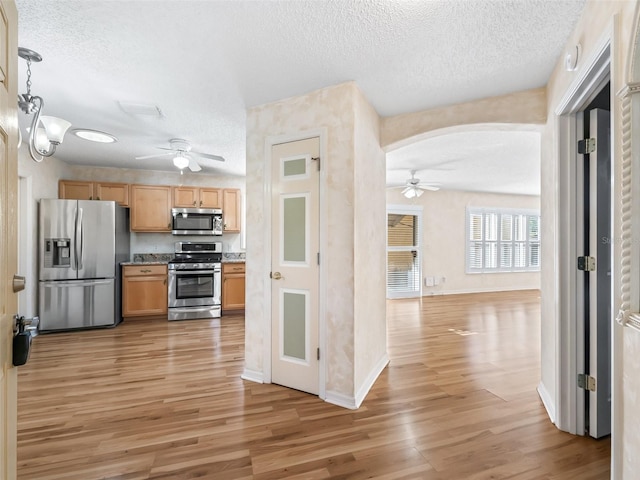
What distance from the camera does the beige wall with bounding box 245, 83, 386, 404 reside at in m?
2.37

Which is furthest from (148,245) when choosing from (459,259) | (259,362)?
(459,259)

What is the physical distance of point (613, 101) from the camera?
3.96 feet

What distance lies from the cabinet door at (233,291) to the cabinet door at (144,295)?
2.99 feet

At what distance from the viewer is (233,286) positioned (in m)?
5.24

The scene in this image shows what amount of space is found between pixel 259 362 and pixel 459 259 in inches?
240

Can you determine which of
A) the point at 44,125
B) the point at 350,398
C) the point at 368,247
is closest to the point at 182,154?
the point at 44,125

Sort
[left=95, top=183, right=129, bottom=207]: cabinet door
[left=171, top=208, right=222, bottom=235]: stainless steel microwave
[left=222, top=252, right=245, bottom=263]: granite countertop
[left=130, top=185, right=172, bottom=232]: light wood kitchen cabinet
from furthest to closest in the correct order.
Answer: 1. [left=222, top=252, right=245, bottom=263]: granite countertop
2. [left=171, top=208, right=222, bottom=235]: stainless steel microwave
3. [left=130, top=185, right=172, bottom=232]: light wood kitchen cabinet
4. [left=95, top=183, right=129, bottom=207]: cabinet door

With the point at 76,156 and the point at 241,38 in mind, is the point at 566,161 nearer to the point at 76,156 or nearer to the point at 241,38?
the point at 241,38

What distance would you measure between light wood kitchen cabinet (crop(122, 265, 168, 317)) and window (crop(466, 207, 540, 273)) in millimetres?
6646

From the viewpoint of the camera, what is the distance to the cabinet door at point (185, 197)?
5.29 metres

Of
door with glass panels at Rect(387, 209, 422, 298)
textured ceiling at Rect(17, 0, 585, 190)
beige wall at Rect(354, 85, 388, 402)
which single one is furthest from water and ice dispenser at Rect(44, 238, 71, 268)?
door with glass panels at Rect(387, 209, 422, 298)

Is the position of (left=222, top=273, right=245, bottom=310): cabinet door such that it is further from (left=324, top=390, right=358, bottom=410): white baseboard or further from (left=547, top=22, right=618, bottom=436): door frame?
(left=547, top=22, right=618, bottom=436): door frame

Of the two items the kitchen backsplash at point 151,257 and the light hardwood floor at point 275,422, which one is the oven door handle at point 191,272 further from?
the light hardwood floor at point 275,422

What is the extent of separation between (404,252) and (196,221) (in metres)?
4.54
